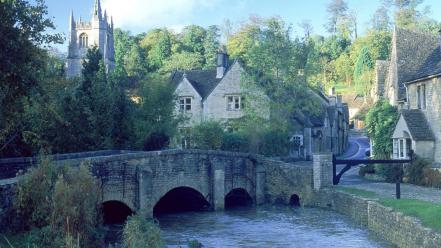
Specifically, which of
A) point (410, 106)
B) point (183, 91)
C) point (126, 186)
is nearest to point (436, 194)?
point (410, 106)

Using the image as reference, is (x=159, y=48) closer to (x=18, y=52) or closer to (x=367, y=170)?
(x=367, y=170)

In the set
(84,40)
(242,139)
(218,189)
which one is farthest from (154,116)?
(84,40)

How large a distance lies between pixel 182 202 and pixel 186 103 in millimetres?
18981

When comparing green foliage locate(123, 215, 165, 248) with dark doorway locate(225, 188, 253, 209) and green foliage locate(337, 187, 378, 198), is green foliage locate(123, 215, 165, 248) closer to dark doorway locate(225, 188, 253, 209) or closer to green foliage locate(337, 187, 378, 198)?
green foliage locate(337, 187, 378, 198)

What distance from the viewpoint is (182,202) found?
3906 centimetres

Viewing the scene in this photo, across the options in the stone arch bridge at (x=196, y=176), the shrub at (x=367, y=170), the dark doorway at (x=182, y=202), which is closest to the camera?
the stone arch bridge at (x=196, y=176)

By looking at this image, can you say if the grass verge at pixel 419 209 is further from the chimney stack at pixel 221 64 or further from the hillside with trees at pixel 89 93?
the chimney stack at pixel 221 64

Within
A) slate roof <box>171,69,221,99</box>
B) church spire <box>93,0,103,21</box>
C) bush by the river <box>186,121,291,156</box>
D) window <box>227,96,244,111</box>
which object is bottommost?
bush by the river <box>186,121,291,156</box>

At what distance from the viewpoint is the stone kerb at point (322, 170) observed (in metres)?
35.6

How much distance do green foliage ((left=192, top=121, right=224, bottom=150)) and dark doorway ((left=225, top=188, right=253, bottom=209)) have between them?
4.51 metres

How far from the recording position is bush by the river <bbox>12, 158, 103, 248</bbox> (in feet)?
59.5

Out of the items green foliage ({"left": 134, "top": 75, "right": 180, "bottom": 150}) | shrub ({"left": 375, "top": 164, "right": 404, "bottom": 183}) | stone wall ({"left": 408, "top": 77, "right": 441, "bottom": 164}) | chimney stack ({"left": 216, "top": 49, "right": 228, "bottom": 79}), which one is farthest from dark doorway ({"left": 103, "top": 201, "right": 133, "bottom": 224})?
chimney stack ({"left": 216, "top": 49, "right": 228, "bottom": 79})

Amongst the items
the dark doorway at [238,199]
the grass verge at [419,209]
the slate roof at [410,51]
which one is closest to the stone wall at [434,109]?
the slate roof at [410,51]

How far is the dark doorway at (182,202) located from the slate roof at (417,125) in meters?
12.8
